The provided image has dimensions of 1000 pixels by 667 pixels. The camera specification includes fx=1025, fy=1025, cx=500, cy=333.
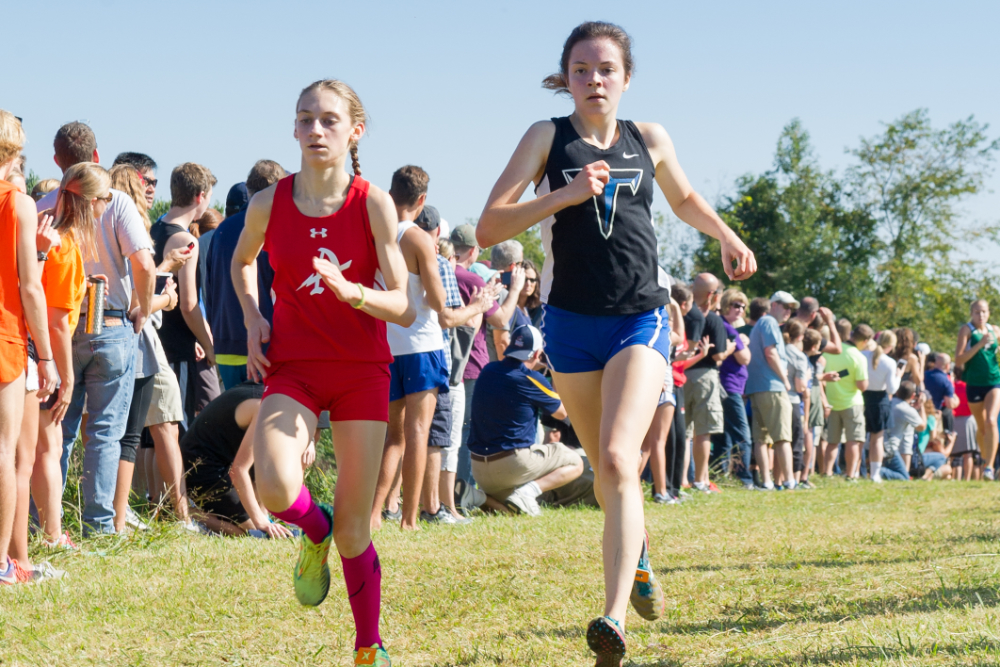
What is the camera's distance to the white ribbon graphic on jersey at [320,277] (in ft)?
11.7

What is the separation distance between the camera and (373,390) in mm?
3555

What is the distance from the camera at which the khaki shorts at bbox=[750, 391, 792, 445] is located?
11688 mm

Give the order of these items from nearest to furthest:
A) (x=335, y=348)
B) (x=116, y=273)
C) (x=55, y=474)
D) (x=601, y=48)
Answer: (x=335, y=348) < (x=601, y=48) < (x=55, y=474) < (x=116, y=273)

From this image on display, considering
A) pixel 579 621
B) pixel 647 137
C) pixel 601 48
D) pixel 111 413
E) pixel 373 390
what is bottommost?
pixel 579 621

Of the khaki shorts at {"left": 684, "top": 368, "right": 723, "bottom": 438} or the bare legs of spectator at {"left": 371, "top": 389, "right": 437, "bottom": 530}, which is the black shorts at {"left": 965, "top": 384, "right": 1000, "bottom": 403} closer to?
the khaki shorts at {"left": 684, "top": 368, "right": 723, "bottom": 438}

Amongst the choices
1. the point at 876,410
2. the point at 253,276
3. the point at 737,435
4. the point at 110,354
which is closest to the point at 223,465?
the point at 110,354

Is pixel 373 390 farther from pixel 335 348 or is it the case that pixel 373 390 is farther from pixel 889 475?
pixel 889 475

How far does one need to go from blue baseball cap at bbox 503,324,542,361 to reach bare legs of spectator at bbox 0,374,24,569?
4209mm

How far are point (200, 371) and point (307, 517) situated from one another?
4203 mm

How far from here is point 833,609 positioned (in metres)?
4.11

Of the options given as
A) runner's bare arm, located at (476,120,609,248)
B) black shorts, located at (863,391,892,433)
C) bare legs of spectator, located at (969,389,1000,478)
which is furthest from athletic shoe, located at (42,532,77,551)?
bare legs of spectator, located at (969,389,1000,478)

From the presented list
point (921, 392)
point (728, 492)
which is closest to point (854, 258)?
point (921, 392)

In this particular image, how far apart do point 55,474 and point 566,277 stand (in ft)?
10.2

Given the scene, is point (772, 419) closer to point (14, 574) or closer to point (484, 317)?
point (484, 317)
